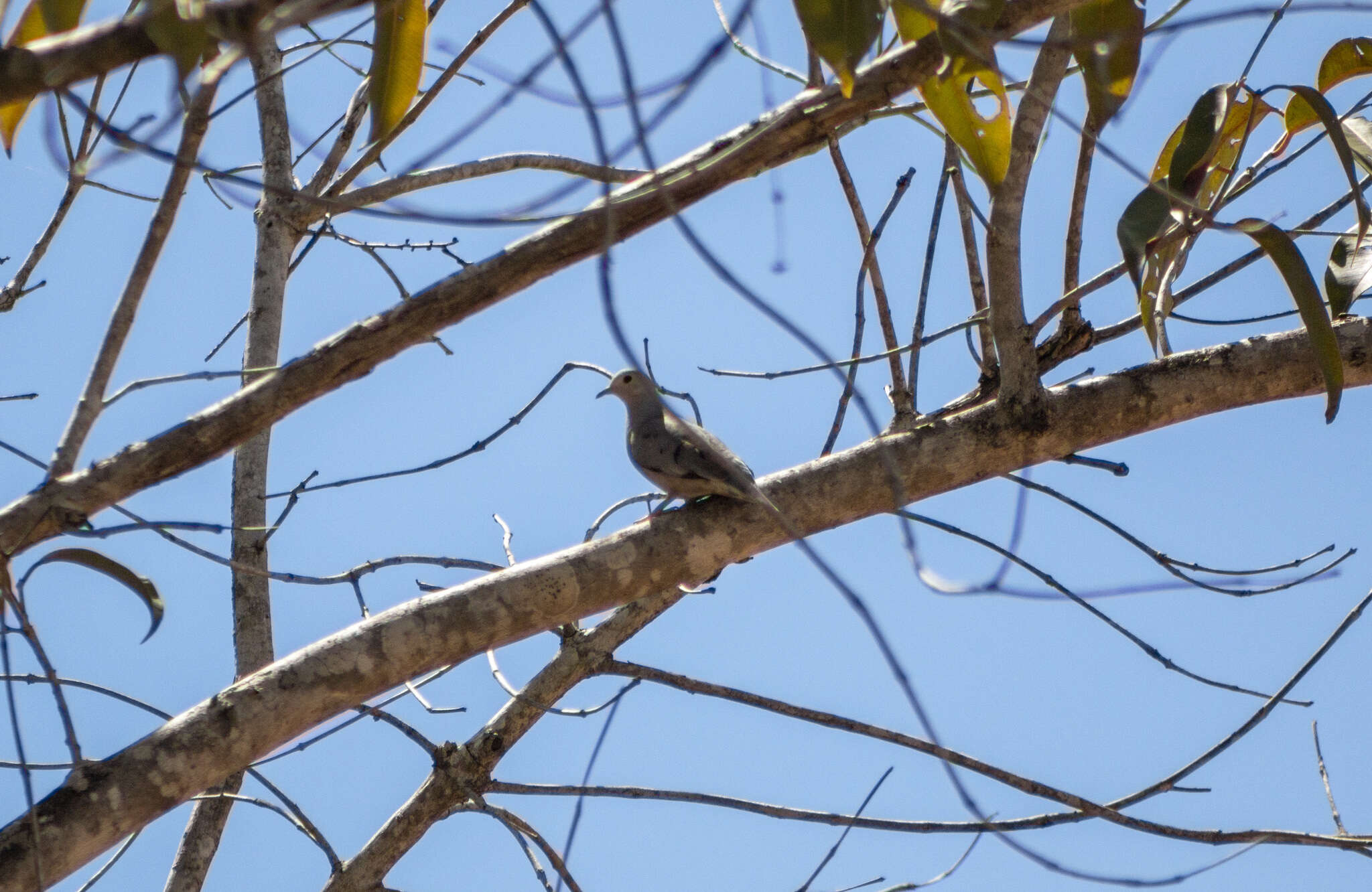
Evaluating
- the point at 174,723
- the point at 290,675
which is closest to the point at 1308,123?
the point at 290,675

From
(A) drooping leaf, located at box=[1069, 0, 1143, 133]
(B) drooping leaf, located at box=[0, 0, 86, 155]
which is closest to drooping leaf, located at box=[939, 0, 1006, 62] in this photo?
(A) drooping leaf, located at box=[1069, 0, 1143, 133]

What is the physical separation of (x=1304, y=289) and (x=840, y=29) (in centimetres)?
116

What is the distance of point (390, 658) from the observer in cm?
222

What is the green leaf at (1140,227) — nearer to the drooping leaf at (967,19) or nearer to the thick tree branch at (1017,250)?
the thick tree branch at (1017,250)

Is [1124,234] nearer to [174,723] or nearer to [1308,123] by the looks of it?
[1308,123]

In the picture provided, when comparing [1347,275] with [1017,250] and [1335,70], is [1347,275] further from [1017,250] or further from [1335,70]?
[1017,250]

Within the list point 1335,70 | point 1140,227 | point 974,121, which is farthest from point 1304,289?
point 1335,70

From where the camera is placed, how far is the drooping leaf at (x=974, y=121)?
7.04 ft

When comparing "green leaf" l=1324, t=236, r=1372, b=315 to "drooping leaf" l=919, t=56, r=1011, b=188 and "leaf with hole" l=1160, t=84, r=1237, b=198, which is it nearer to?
"leaf with hole" l=1160, t=84, r=1237, b=198

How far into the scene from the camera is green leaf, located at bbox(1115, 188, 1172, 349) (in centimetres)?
212

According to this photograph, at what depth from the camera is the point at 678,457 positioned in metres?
3.10

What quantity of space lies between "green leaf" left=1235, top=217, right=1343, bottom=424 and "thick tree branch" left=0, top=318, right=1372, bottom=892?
1.16 feet

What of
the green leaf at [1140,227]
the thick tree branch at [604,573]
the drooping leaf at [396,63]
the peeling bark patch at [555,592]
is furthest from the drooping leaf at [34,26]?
the green leaf at [1140,227]

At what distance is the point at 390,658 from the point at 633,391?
212cm
